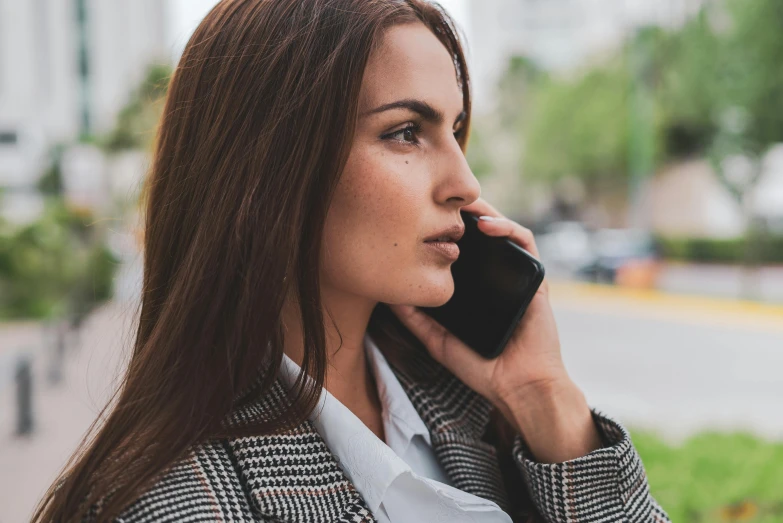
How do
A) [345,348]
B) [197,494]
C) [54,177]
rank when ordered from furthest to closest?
[54,177], [345,348], [197,494]

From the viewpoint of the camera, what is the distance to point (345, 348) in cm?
164

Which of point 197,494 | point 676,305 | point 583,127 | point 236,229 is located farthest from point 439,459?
point 583,127

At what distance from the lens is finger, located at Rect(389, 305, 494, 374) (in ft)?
5.65

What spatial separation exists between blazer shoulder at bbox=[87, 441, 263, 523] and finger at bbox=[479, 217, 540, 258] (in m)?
0.78

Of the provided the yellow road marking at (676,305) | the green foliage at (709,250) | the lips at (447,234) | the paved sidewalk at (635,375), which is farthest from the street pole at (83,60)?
the lips at (447,234)

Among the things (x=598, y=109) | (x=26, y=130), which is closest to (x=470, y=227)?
(x=598, y=109)

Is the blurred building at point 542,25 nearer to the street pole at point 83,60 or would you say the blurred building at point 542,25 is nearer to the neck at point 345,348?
the street pole at point 83,60

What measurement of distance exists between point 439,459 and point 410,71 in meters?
0.85


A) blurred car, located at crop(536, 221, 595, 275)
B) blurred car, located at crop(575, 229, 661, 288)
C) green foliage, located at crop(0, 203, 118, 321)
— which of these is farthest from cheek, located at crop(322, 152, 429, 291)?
blurred car, located at crop(536, 221, 595, 275)

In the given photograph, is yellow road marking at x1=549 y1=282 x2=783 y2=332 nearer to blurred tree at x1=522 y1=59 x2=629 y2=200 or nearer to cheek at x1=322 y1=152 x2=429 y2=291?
blurred tree at x1=522 y1=59 x2=629 y2=200

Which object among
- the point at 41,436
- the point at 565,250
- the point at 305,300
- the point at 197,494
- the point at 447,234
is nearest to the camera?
the point at 197,494

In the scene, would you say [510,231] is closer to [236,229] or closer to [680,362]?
[236,229]

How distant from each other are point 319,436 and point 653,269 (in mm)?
19493

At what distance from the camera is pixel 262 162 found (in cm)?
130
